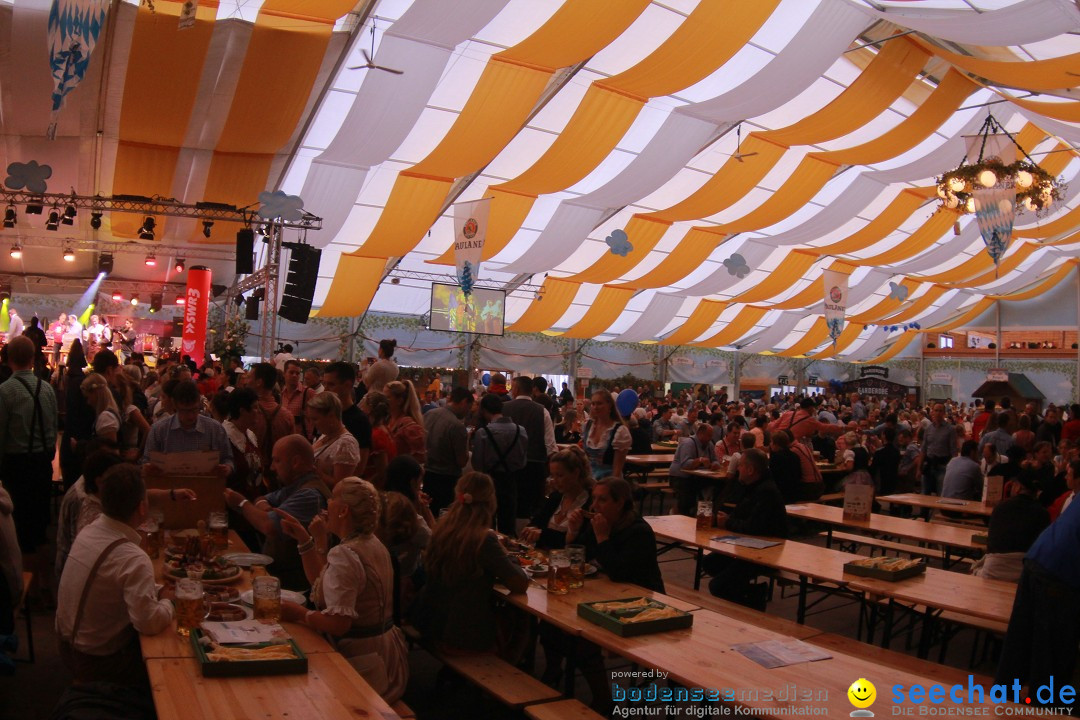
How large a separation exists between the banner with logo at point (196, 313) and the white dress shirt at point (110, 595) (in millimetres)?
11432

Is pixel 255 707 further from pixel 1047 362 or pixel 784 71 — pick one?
pixel 1047 362

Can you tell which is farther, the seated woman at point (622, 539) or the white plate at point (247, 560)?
the seated woman at point (622, 539)

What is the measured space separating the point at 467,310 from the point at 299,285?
5808mm

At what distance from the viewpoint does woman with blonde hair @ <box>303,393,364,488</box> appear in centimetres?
353

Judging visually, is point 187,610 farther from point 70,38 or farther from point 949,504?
point 949,504

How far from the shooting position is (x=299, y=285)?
10.5 metres

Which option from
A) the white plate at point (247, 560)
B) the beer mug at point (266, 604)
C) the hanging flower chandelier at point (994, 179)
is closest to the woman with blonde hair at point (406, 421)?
the white plate at point (247, 560)

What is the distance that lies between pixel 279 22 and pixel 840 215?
35.1 feet

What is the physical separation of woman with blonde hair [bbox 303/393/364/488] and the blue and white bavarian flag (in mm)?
2160

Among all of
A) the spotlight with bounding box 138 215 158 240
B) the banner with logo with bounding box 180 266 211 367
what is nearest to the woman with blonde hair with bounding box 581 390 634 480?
the spotlight with bounding box 138 215 158 240

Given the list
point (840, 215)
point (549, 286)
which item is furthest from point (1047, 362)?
point (549, 286)

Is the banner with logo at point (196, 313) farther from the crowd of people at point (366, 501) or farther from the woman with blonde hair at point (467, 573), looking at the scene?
the woman with blonde hair at point (467, 573)

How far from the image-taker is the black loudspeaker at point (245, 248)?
11.0 m

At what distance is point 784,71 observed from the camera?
9656 mm
